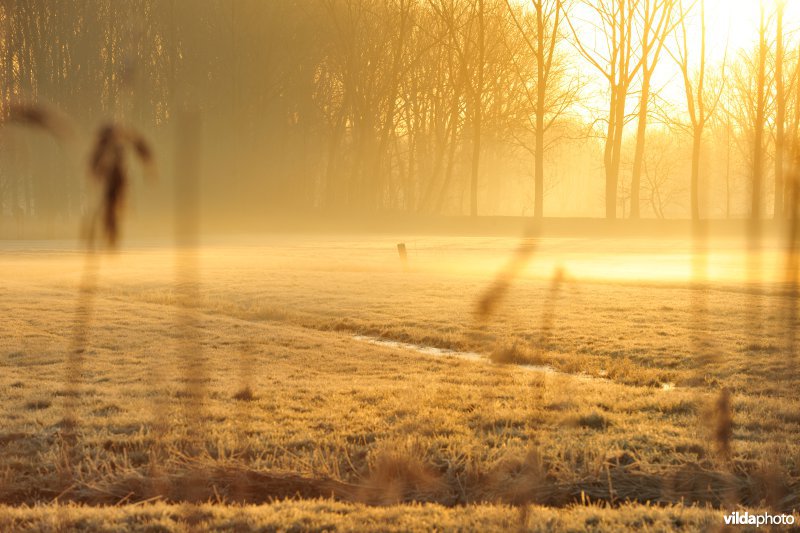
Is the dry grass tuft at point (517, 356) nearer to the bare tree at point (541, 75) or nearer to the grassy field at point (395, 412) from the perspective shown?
the grassy field at point (395, 412)

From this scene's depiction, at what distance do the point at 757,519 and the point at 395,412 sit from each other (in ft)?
12.7

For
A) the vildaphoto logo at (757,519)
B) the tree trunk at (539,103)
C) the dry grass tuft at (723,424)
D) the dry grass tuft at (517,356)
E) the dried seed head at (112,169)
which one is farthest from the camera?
the tree trunk at (539,103)

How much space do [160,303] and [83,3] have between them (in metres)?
41.9

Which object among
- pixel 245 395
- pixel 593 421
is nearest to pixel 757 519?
pixel 593 421

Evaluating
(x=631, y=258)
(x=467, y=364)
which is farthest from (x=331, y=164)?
(x=467, y=364)

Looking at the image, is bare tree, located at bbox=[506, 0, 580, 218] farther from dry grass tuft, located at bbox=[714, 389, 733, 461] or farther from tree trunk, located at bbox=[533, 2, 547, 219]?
dry grass tuft, located at bbox=[714, 389, 733, 461]

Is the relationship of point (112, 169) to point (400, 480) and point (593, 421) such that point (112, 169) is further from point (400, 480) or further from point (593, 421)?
point (593, 421)

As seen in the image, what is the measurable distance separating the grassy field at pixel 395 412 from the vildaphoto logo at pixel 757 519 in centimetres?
10

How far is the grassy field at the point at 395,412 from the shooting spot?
6.25 meters

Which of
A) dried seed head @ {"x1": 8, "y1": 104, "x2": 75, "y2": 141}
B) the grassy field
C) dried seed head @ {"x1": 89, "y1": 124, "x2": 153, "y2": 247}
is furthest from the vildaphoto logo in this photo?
dried seed head @ {"x1": 8, "y1": 104, "x2": 75, "y2": 141}

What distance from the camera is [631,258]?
3266 centimetres

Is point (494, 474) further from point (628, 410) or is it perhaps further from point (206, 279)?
point (206, 279)

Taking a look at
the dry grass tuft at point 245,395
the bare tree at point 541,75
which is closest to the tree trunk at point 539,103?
the bare tree at point 541,75

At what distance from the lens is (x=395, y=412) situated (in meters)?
8.80
